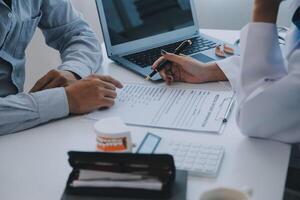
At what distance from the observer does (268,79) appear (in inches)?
37.6

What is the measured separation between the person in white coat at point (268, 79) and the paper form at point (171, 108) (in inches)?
3.5

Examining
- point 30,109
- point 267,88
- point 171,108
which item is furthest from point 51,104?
point 267,88

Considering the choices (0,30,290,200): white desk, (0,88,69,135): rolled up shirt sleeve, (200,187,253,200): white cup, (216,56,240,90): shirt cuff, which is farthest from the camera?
(216,56,240,90): shirt cuff

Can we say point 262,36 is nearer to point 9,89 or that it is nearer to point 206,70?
point 206,70

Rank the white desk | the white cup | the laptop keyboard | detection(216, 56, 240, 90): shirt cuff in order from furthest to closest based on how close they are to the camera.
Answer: the laptop keyboard < detection(216, 56, 240, 90): shirt cuff < the white desk < the white cup

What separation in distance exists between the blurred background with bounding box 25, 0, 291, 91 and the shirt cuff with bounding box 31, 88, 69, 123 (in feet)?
3.61

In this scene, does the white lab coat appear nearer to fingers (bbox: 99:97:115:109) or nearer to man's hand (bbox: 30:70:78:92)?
fingers (bbox: 99:97:115:109)

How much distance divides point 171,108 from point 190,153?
0.23 metres

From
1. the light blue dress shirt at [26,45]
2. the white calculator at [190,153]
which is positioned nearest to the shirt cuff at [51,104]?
the light blue dress shirt at [26,45]

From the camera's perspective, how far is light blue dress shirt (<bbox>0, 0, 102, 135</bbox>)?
3.37 ft

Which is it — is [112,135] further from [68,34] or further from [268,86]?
[68,34]

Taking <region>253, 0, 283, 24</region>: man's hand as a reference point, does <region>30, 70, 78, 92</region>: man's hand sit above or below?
below

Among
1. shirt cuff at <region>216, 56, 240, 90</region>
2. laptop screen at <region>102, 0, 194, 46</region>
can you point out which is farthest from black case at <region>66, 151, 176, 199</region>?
laptop screen at <region>102, 0, 194, 46</region>

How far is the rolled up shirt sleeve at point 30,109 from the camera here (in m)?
1.01
